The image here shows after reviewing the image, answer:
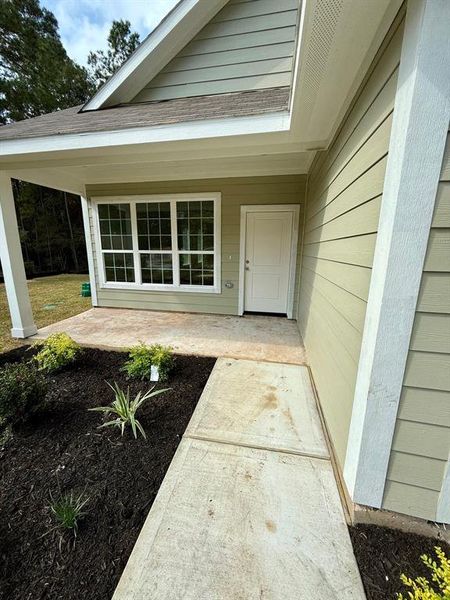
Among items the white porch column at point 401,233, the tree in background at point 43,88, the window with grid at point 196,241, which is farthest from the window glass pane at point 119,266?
the tree in background at point 43,88

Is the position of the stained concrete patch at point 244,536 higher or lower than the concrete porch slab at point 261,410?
lower

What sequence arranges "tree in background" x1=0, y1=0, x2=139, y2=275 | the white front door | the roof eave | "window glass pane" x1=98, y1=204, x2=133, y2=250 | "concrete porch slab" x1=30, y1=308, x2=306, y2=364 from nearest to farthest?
the roof eave
"concrete porch slab" x1=30, y1=308, x2=306, y2=364
the white front door
"window glass pane" x1=98, y1=204, x2=133, y2=250
"tree in background" x1=0, y1=0, x2=139, y2=275

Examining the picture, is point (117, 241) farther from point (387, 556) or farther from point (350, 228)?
point (387, 556)

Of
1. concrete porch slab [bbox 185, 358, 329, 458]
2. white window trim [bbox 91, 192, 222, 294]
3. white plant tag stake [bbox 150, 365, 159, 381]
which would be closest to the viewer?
concrete porch slab [bbox 185, 358, 329, 458]

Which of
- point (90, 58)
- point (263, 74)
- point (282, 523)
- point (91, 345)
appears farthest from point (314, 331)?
point (90, 58)

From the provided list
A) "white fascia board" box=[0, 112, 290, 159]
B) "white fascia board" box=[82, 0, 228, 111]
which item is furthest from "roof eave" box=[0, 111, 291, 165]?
"white fascia board" box=[82, 0, 228, 111]

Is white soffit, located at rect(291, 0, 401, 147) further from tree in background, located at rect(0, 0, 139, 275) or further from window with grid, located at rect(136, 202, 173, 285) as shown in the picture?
tree in background, located at rect(0, 0, 139, 275)

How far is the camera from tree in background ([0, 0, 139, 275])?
1115 cm

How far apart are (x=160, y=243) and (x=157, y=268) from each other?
1.63 ft

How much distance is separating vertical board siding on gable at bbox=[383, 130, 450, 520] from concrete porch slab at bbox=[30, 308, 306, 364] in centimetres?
166

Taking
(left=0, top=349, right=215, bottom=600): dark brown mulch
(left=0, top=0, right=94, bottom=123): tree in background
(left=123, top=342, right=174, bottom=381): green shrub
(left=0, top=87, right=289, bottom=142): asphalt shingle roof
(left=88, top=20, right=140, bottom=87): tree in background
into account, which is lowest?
(left=0, top=349, right=215, bottom=600): dark brown mulch

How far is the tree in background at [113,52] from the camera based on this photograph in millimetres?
13578

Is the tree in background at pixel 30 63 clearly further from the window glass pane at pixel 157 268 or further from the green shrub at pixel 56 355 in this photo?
the green shrub at pixel 56 355

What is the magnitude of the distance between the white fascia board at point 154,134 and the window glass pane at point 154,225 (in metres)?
2.03
